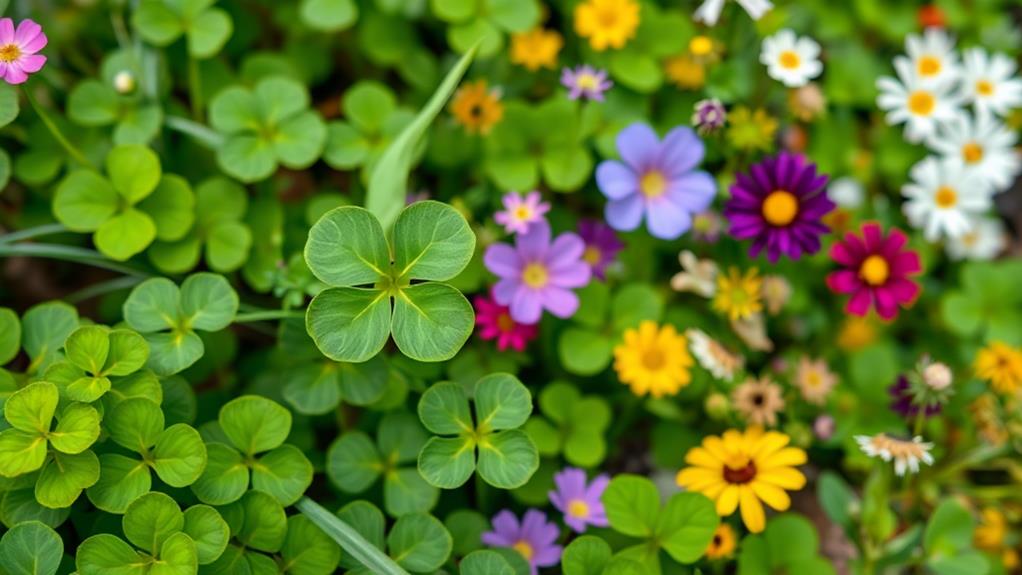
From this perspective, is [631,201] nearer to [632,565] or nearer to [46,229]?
[632,565]

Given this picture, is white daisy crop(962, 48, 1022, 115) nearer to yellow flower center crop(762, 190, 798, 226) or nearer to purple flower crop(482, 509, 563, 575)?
yellow flower center crop(762, 190, 798, 226)

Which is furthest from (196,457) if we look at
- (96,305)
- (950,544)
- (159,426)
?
(950,544)

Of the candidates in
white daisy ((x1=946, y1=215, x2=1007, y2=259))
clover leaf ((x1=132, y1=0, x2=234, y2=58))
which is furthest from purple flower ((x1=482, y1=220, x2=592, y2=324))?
→ white daisy ((x1=946, y1=215, x2=1007, y2=259))

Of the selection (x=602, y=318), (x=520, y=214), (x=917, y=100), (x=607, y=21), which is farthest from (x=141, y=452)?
(x=917, y=100)

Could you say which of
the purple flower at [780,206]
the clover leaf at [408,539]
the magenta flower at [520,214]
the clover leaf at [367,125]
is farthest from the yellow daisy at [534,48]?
the clover leaf at [408,539]

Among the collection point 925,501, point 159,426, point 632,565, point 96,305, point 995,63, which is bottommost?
point 925,501
